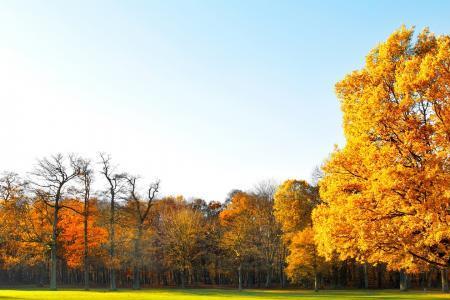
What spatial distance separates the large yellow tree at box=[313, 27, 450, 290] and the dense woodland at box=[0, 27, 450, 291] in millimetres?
54

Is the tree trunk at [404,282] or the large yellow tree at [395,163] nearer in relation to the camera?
the large yellow tree at [395,163]

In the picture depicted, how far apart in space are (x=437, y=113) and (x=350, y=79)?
538 cm

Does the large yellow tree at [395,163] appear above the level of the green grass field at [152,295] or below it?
above

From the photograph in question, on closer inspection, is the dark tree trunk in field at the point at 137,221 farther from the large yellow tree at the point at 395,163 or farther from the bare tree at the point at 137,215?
the large yellow tree at the point at 395,163

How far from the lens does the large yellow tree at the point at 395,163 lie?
19.5 m

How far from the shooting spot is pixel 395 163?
20359 millimetres

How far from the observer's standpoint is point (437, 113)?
20.4 meters

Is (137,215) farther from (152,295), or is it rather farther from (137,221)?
(152,295)

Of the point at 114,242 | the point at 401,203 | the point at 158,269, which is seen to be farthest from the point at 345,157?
the point at 158,269

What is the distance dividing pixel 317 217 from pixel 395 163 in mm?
6021

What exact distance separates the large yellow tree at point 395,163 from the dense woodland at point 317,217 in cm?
5

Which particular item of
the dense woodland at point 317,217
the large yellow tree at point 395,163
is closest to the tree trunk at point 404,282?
the dense woodland at point 317,217

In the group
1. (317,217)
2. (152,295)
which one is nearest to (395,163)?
(317,217)

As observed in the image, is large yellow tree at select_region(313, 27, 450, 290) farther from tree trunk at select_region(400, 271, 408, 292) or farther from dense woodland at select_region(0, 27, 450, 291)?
tree trunk at select_region(400, 271, 408, 292)
